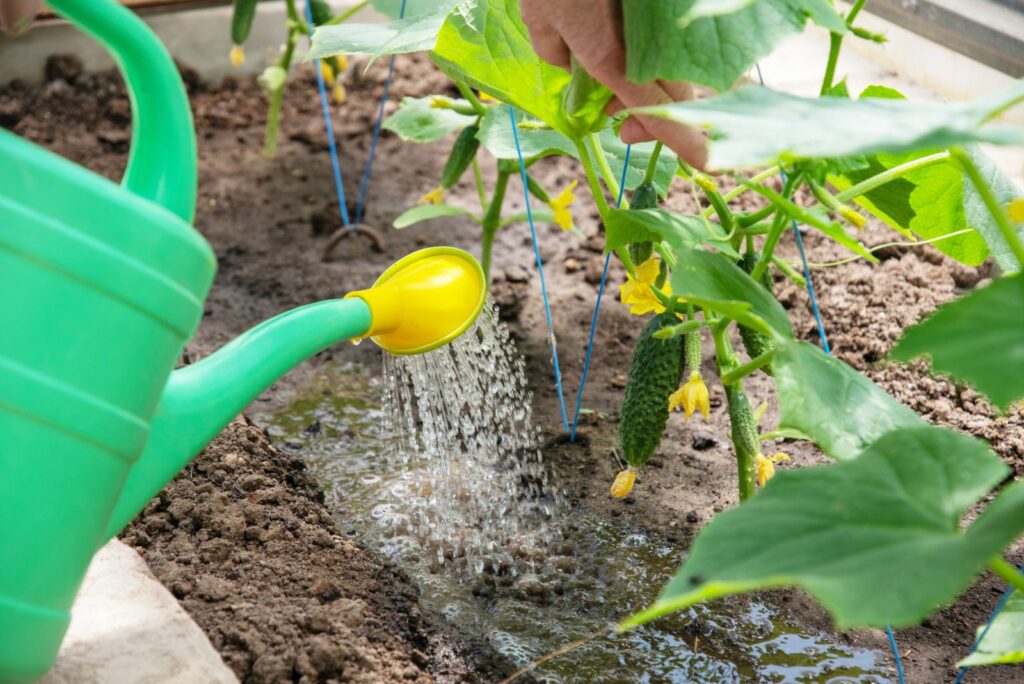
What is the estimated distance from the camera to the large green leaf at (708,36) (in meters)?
1.01

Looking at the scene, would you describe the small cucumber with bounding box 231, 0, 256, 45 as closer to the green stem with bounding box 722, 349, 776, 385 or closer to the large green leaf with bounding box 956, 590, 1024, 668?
the green stem with bounding box 722, 349, 776, 385

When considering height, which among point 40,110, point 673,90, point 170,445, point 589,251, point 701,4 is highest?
point 701,4

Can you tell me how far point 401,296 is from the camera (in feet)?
4.27

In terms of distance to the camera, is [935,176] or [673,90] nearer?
[673,90]

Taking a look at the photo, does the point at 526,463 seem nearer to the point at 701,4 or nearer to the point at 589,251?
the point at 589,251

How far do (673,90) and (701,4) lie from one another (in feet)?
1.40

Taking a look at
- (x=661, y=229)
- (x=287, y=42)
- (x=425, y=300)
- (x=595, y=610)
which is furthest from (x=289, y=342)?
(x=287, y=42)

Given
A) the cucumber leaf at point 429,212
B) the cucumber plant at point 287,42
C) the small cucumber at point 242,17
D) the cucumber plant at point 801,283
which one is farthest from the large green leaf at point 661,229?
the small cucumber at point 242,17

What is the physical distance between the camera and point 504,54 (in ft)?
4.52

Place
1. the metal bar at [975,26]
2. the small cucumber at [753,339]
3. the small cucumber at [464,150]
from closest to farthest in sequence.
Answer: the small cucumber at [753,339]
the small cucumber at [464,150]
the metal bar at [975,26]

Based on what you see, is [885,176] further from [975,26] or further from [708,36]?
[975,26]

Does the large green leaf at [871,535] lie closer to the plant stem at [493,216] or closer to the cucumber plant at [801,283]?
the cucumber plant at [801,283]

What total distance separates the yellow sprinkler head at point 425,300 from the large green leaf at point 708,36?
0.40m

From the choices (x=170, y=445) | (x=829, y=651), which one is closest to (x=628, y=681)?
(x=829, y=651)
